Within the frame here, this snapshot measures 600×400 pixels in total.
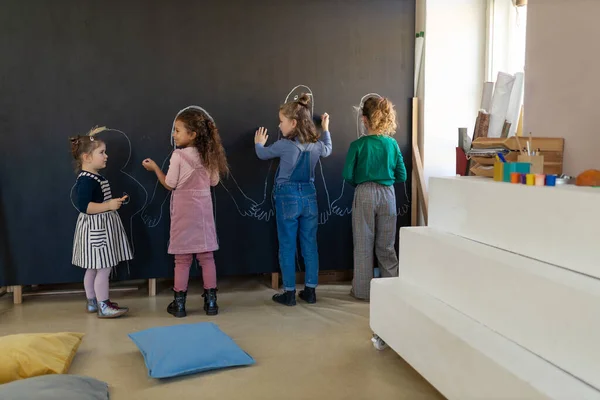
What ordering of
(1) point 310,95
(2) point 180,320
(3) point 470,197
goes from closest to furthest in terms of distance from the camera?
(3) point 470,197 < (2) point 180,320 < (1) point 310,95

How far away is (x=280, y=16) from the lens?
13.3 feet

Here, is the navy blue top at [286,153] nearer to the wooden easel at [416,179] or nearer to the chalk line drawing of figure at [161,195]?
the chalk line drawing of figure at [161,195]

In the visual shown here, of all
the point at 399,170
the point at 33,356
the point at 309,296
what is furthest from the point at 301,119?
the point at 33,356

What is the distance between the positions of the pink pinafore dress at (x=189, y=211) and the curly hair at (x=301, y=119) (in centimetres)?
65

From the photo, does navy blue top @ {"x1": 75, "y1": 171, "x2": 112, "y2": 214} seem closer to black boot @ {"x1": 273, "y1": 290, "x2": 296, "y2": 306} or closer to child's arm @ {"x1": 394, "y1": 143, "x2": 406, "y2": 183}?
black boot @ {"x1": 273, "y1": 290, "x2": 296, "y2": 306}

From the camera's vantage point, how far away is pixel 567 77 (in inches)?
98.1

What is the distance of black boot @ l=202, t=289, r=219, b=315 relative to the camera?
12.0 ft

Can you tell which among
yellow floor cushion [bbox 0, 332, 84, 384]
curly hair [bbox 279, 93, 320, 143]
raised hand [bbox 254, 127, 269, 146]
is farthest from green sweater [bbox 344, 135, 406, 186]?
yellow floor cushion [bbox 0, 332, 84, 384]

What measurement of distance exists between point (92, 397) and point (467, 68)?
3.47 m

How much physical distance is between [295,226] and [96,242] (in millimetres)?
1261

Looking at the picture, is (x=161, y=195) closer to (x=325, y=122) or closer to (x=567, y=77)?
(x=325, y=122)

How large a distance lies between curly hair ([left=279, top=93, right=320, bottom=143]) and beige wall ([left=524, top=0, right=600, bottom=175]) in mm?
1473

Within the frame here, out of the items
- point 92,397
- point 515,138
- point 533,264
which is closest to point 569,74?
point 515,138

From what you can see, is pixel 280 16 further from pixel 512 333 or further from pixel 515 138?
pixel 512 333
